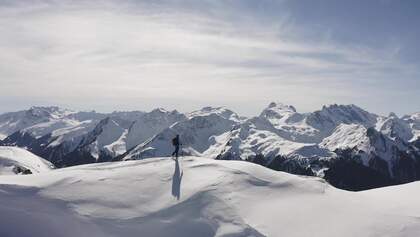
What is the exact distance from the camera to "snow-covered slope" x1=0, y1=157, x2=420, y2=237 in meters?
25.7

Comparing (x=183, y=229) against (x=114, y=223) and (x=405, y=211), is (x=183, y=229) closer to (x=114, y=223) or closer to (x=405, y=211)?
(x=114, y=223)

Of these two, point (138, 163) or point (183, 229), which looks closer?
point (183, 229)

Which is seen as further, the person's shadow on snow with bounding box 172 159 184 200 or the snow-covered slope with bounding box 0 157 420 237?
the person's shadow on snow with bounding box 172 159 184 200

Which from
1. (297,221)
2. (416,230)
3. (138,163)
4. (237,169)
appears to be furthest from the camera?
(138,163)

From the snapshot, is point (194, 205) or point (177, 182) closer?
point (194, 205)

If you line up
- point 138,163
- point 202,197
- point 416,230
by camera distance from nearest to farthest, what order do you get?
point 416,230 < point 202,197 < point 138,163

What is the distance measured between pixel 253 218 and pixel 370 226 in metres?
6.40

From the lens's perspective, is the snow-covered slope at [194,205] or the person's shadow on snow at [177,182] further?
the person's shadow on snow at [177,182]

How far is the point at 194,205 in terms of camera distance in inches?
1116

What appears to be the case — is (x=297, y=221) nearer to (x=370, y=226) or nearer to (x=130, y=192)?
(x=370, y=226)

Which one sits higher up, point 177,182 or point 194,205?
point 177,182

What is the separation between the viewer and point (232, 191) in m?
30.4

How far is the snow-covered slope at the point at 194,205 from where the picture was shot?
25656 mm

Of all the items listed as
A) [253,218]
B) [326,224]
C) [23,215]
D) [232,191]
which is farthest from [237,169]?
[23,215]
